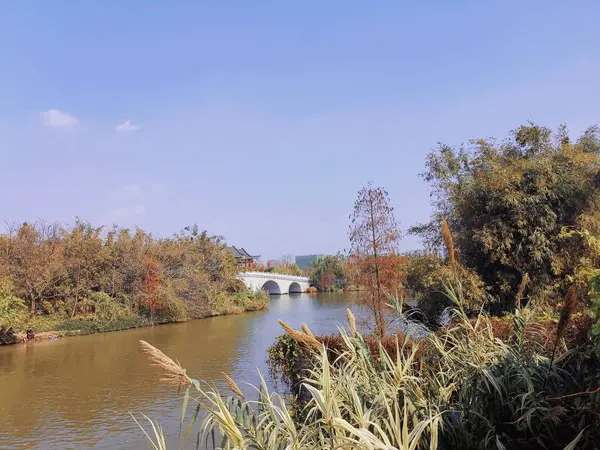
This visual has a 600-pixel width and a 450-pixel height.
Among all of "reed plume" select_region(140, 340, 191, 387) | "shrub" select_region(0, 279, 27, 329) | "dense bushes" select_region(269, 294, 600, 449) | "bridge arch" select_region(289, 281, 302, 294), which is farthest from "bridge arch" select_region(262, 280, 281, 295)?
"reed plume" select_region(140, 340, 191, 387)

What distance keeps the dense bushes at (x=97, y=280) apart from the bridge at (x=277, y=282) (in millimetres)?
11507

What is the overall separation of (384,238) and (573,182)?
15.4 ft

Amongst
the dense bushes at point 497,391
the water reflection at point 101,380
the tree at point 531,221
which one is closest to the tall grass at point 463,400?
the dense bushes at point 497,391

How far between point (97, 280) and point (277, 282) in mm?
26029

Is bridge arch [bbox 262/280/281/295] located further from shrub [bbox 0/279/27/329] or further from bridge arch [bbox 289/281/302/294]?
shrub [bbox 0/279/27/329]

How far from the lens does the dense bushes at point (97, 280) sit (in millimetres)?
19109

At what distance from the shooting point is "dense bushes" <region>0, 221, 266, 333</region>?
19.1m

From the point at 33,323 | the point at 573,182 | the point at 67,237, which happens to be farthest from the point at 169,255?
the point at 573,182

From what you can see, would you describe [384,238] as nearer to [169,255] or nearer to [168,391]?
[168,391]

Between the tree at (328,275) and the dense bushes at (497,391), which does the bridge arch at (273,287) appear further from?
the dense bushes at (497,391)

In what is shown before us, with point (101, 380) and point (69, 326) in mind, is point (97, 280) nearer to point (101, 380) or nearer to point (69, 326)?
point (69, 326)

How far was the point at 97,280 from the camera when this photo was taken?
858 inches

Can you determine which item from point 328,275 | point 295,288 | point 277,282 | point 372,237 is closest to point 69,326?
point 372,237

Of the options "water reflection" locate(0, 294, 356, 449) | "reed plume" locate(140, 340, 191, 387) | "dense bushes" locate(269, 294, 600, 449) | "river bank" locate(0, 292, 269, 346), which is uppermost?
"reed plume" locate(140, 340, 191, 387)
